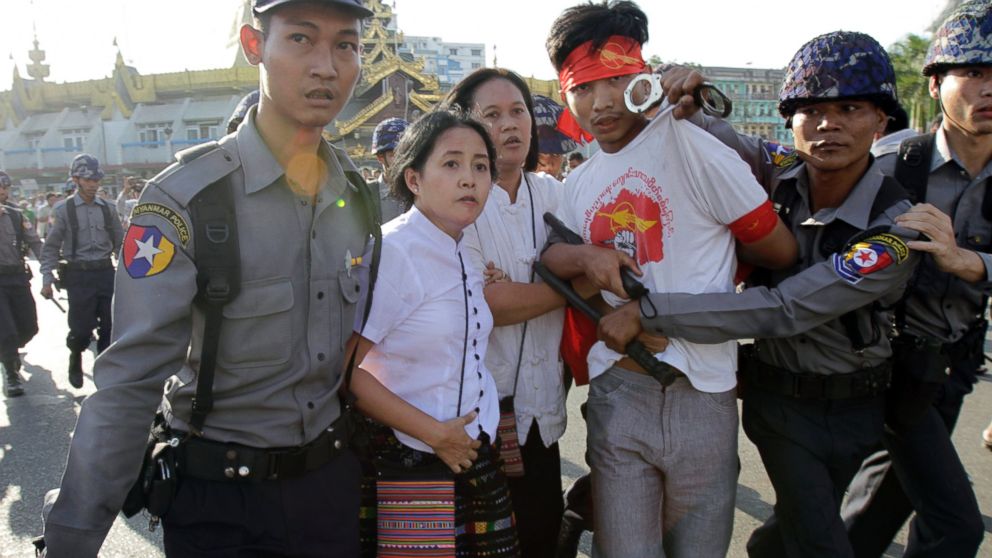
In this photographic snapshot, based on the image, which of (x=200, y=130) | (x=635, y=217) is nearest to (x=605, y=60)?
(x=635, y=217)

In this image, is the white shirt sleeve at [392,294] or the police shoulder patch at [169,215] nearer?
the police shoulder patch at [169,215]

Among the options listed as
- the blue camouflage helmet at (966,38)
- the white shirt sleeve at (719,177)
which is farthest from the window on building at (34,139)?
the blue camouflage helmet at (966,38)

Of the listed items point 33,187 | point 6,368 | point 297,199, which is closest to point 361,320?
point 297,199

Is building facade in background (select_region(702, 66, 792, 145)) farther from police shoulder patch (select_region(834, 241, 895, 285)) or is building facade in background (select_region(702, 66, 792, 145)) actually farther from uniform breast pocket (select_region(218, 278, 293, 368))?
uniform breast pocket (select_region(218, 278, 293, 368))

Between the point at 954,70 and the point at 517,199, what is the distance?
69.4 inches

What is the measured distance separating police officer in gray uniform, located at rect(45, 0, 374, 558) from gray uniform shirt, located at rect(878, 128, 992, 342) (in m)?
2.19

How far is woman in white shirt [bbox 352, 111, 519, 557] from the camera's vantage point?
2.05 metres

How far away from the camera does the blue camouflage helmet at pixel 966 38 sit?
243 centimetres

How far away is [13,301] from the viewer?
272 inches

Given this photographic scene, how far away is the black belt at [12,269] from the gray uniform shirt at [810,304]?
723 centimetres

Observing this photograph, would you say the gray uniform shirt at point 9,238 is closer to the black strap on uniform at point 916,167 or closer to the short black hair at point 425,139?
the short black hair at point 425,139

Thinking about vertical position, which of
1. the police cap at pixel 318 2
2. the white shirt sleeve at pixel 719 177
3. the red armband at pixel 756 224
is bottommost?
the red armband at pixel 756 224

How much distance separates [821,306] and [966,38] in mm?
1312

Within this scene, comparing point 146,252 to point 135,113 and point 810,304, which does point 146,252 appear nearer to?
point 810,304
